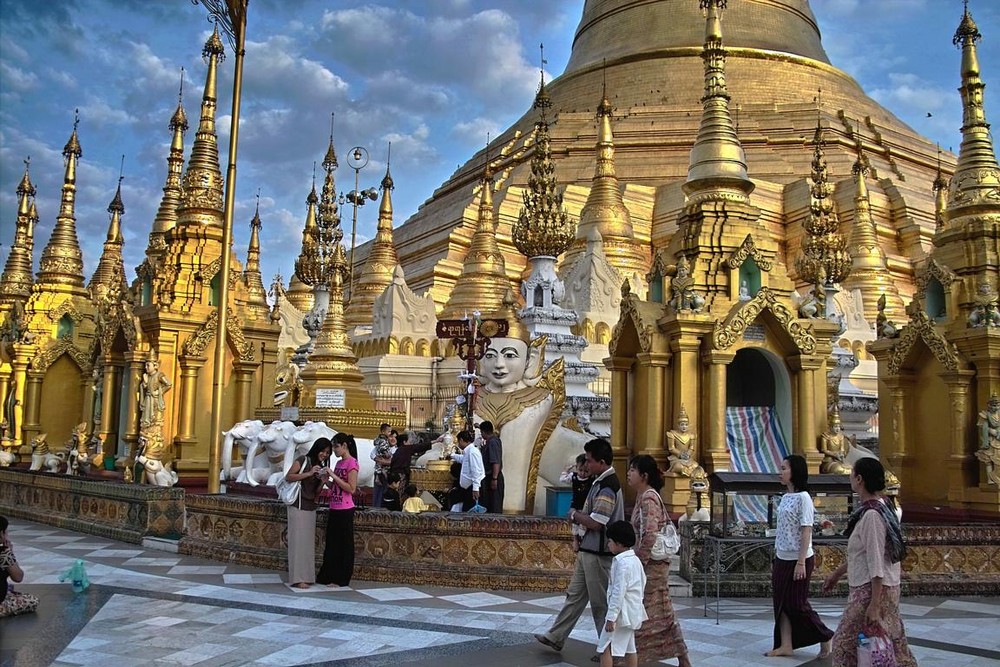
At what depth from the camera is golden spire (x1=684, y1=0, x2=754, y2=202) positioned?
14875 mm

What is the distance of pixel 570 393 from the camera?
61.6 feet

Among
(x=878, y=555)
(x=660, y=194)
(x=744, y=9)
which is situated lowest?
(x=878, y=555)

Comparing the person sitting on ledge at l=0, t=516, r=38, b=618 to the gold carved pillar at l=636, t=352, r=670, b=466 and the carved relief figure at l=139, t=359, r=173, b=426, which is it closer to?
the gold carved pillar at l=636, t=352, r=670, b=466

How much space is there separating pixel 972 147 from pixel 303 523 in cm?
1124

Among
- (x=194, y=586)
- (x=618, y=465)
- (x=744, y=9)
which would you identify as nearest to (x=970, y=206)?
(x=618, y=465)

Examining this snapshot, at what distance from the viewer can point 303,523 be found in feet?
29.0

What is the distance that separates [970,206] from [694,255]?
13.1 feet

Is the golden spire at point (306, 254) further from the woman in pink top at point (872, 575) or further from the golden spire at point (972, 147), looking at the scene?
the woman in pink top at point (872, 575)

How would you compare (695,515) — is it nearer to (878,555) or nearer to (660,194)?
(878,555)

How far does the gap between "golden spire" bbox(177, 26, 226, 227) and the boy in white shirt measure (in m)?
13.5

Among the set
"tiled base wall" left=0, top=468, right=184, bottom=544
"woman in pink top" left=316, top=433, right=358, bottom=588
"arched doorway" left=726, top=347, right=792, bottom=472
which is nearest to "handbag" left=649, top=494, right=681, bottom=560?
"woman in pink top" left=316, top=433, right=358, bottom=588

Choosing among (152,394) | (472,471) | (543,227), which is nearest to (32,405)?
(152,394)

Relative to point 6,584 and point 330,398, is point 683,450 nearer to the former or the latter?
point 6,584

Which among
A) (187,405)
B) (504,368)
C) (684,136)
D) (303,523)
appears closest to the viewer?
(303,523)
